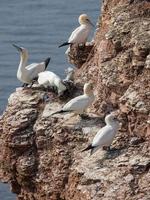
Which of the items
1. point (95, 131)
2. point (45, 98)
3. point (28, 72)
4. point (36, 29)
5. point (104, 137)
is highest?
point (28, 72)

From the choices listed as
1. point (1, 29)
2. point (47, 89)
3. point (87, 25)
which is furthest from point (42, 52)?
point (47, 89)

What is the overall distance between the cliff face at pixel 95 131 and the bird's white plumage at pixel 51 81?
8.6 inches

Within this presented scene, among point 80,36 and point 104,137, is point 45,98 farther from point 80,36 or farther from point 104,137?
point 80,36

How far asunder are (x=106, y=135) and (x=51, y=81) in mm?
2706

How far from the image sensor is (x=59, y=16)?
39.8m

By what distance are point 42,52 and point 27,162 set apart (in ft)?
58.5

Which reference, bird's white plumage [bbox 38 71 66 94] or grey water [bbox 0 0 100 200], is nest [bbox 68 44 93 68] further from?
grey water [bbox 0 0 100 200]

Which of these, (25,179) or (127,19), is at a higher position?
(127,19)

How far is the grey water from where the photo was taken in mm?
33938

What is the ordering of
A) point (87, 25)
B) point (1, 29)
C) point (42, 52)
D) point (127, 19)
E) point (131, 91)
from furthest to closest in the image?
point (1, 29) < point (42, 52) < point (87, 25) < point (127, 19) < point (131, 91)

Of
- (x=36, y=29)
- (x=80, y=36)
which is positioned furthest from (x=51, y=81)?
(x=36, y=29)

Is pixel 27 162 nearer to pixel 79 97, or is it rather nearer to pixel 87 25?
pixel 79 97

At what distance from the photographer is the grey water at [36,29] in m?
33.9

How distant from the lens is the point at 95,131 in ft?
56.6
